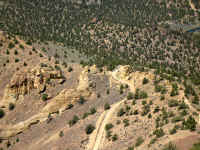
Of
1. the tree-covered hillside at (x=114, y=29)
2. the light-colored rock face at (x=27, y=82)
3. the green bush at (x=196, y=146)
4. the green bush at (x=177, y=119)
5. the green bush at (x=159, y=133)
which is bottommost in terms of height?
the green bush at (x=159, y=133)

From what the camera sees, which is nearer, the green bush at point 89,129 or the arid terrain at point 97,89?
the arid terrain at point 97,89

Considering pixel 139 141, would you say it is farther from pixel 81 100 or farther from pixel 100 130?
pixel 81 100

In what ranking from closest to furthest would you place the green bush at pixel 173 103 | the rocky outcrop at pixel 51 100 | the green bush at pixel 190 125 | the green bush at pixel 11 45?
1. the green bush at pixel 190 125
2. the green bush at pixel 173 103
3. the rocky outcrop at pixel 51 100
4. the green bush at pixel 11 45

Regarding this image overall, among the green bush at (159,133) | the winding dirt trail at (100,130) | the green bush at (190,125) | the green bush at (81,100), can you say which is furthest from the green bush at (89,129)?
the green bush at (190,125)

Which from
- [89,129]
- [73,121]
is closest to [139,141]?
[89,129]

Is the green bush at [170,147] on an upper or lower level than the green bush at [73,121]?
upper

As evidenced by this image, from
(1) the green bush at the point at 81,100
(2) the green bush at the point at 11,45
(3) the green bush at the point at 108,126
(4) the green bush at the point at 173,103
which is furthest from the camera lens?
(2) the green bush at the point at 11,45

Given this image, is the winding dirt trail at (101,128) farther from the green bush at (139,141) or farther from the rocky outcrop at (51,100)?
the rocky outcrop at (51,100)

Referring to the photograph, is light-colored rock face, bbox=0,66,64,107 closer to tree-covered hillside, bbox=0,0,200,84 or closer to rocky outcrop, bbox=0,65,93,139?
rocky outcrop, bbox=0,65,93,139

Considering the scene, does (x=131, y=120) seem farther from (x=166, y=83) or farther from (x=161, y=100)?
(x=166, y=83)

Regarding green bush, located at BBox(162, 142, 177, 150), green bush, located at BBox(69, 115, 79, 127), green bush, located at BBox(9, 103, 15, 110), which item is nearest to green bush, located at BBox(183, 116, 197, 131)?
green bush, located at BBox(162, 142, 177, 150)
